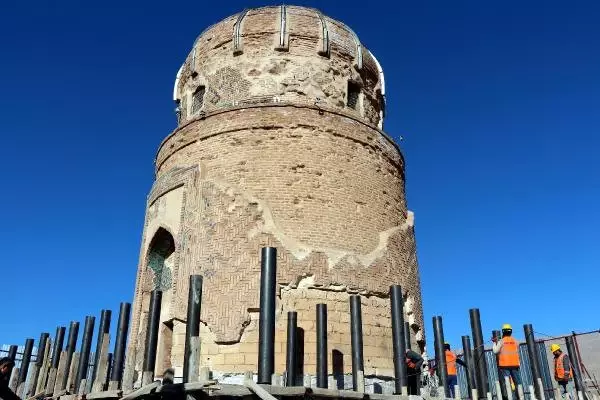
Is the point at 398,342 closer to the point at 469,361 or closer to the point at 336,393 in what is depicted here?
the point at 336,393

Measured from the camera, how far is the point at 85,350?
1064 cm

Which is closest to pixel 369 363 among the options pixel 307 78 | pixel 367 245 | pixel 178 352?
pixel 367 245

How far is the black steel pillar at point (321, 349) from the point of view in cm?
736

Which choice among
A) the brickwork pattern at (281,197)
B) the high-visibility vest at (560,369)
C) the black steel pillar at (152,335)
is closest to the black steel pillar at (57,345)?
the brickwork pattern at (281,197)

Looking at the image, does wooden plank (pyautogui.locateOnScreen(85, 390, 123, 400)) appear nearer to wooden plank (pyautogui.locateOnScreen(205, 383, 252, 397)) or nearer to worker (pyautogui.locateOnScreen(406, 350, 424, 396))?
wooden plank (pyautogui.locateOnScreen(205, 383, 252, 397))

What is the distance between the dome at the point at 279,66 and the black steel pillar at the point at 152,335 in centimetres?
465

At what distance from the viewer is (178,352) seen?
29.7 feet

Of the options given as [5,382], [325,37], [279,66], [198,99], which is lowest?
[5,382]

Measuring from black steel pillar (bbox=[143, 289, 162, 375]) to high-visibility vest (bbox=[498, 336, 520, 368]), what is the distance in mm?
5700

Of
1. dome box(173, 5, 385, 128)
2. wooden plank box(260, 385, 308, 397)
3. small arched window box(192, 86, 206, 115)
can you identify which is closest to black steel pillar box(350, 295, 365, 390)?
wooden plank box(260, 385, 308, 397)

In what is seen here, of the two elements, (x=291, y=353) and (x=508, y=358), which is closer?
(x=291, y=353)

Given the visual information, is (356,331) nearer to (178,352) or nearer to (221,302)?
(221,302)

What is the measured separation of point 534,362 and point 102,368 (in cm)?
725

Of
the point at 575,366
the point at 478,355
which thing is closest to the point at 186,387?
the point at 478,355
